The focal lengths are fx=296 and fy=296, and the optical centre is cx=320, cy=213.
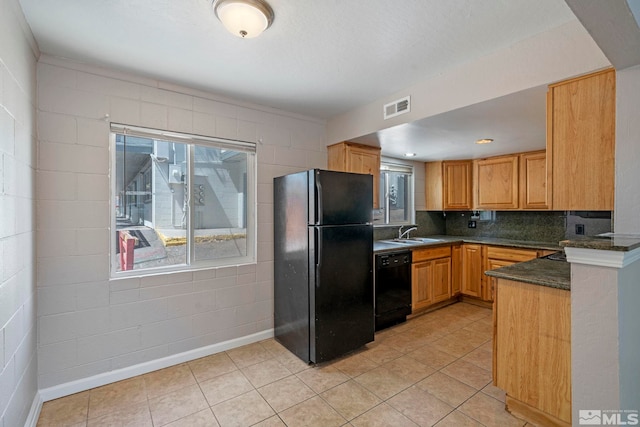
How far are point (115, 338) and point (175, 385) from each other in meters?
0.60

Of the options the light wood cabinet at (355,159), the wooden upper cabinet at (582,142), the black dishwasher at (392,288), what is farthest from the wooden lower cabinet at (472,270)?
the wooden upper cabinet at (582,142)

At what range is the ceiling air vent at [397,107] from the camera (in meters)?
2.59

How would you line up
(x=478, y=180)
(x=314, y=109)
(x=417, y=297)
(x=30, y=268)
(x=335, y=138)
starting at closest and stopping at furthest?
(x=30, y=268)
(x=314, y=109)
(x=335, y=138)
(x=417, y=297)
(x=478, y=180)

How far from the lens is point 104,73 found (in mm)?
2258

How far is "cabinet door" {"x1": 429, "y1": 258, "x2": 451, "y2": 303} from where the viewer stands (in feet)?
12.6

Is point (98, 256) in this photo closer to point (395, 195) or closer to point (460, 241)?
point (395, 195)

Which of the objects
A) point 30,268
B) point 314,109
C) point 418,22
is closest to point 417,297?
point 314,109

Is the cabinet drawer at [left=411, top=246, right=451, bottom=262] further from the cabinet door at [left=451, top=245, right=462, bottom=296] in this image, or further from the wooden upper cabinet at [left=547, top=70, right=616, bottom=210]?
the wooden upper cabinet at [left=547, top=70, right=616, bottom=210]

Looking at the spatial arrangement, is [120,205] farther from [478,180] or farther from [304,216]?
[478,180]

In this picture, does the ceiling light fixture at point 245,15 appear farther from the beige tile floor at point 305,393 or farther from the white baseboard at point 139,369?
the white baseboard at point 139,369

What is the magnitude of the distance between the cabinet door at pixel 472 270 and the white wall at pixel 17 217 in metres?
4.41

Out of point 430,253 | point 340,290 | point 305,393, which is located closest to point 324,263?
point 340,290

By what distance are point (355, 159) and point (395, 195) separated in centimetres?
143

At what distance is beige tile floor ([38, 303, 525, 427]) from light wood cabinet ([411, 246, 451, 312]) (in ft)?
2.70
